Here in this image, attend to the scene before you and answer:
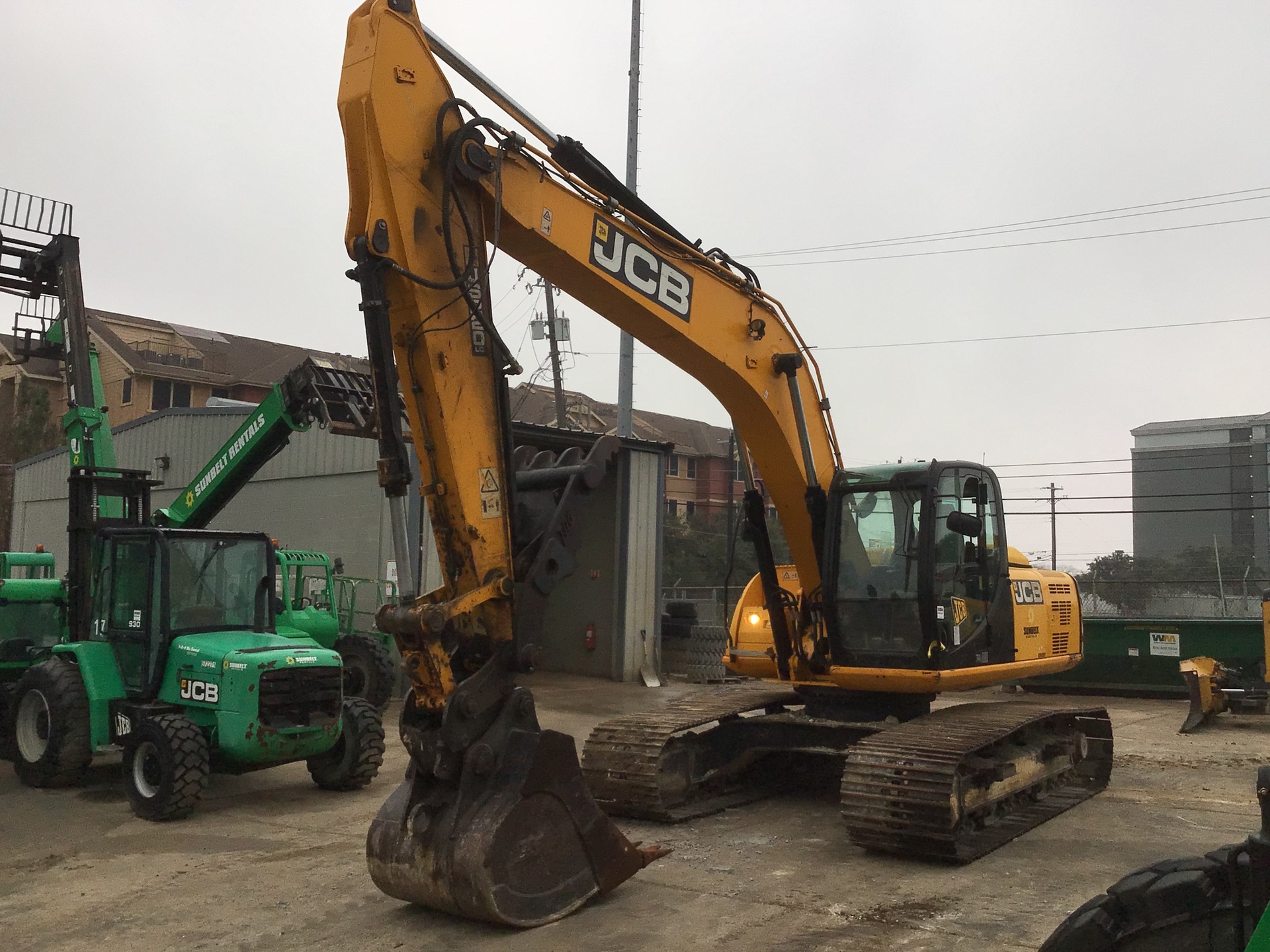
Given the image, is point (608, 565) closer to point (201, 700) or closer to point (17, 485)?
point (201, 700)

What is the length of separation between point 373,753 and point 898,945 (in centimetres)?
530

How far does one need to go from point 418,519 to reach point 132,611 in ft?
23.3

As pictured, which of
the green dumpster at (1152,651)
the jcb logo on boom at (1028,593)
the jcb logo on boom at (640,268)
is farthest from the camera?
the green dumpster at (1152,651)

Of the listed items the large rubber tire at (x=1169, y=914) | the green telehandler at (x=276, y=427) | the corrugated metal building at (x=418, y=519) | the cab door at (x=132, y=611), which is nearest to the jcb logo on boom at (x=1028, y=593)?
the green telehandler at (x=276, y=427)

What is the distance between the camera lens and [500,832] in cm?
501

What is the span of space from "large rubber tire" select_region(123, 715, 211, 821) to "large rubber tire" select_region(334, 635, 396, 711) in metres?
5.90

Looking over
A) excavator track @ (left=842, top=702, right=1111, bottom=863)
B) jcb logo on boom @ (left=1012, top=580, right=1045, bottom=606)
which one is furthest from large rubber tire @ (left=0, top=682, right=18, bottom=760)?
jcb logo on boom @ (left=1012, top=580, right=1045, bottom=606)

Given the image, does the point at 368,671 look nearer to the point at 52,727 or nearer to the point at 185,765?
the point at 52,727

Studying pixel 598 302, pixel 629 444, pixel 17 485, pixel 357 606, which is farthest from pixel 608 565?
pixel 17 485

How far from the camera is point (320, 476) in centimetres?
1859

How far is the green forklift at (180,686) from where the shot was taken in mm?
8367

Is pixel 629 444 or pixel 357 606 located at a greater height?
pixel 629 444

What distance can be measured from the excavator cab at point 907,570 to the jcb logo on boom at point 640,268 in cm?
203

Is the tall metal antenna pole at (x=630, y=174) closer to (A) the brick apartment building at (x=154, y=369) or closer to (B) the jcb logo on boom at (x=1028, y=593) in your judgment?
(B) the jcb logo on boom at (x=1028, y=593)
